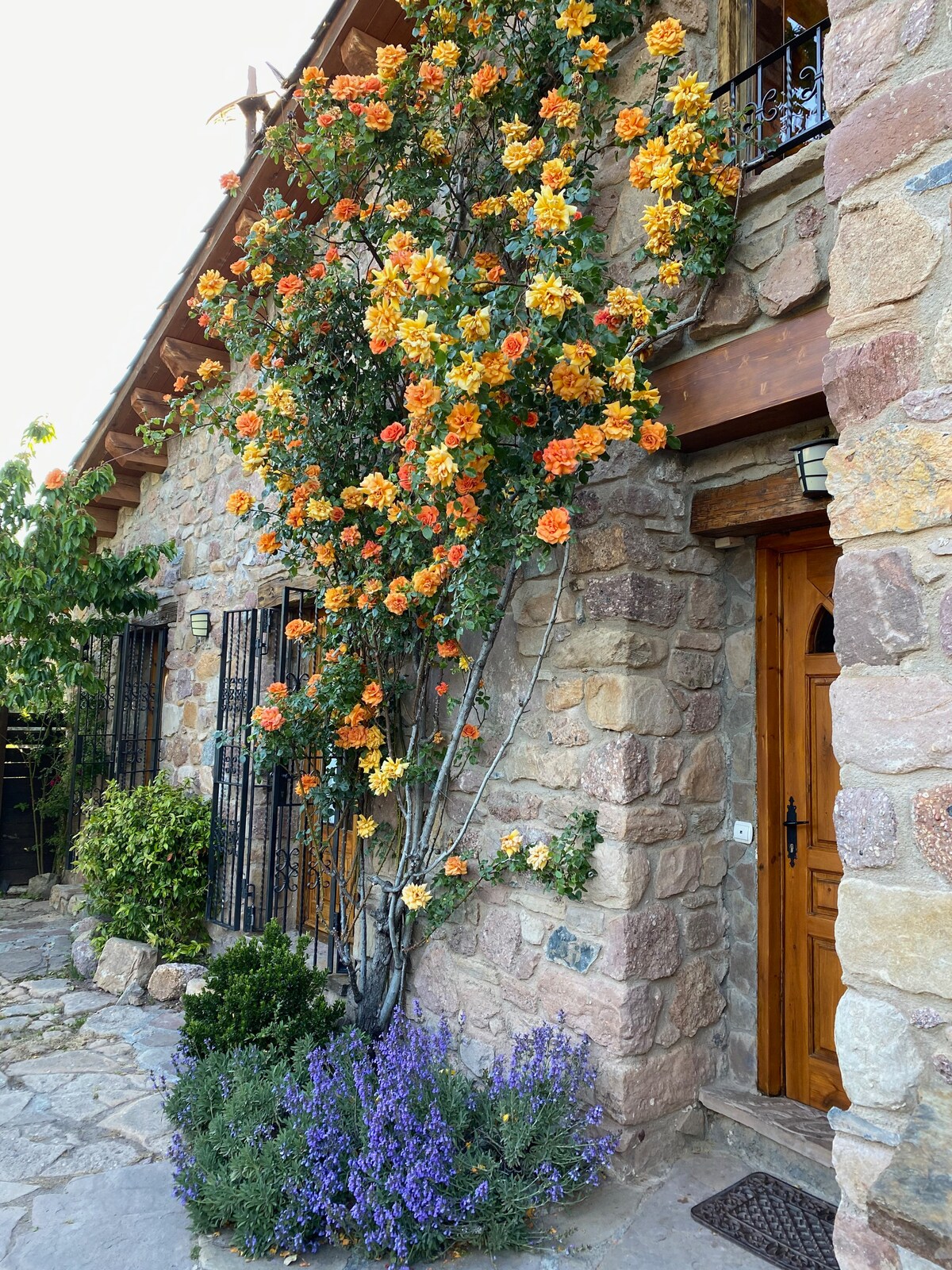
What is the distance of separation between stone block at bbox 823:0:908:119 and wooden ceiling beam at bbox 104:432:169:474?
5.73m

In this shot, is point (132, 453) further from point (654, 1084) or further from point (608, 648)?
point (654, 1084)

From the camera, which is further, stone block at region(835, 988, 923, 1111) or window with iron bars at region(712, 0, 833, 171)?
window with iron bars at region(712, 0, 833, 171)

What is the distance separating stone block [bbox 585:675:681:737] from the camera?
259 centimetres

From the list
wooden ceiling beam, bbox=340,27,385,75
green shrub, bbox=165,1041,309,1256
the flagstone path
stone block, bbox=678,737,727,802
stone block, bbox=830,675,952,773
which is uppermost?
wooden ceiling beam, bbox=340,27,385,75

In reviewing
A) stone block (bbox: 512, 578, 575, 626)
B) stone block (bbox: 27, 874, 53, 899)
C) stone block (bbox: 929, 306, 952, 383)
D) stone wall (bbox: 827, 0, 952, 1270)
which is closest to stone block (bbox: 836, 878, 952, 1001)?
stone wall (bbox: 827, 0, 952, 1270)

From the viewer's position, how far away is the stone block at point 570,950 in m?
2.60

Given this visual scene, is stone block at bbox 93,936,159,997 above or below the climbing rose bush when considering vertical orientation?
below

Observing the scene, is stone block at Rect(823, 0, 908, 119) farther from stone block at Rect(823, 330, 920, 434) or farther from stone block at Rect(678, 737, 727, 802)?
stone block at Rect(678, 737, 727, 802)

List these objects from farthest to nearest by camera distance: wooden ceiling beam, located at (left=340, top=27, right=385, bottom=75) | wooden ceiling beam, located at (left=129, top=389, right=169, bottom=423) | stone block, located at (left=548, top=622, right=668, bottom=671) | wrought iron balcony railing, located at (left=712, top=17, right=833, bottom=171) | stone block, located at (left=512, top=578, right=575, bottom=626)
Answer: wooden ceiling beam, located at (left=129, top=389, right=169, bottom=423), wooden ceiling beam, located at (left=340, top=27, right=385, bottom=75), stone block, located at (left=512, top=578, right=575, bottom=626), stone block, located at (left=548, top=622, right=668, bottom=671), wrought iron balcony railing, located at (left=712, top=17, right=833, bottom=171)

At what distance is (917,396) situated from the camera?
1.43 metres

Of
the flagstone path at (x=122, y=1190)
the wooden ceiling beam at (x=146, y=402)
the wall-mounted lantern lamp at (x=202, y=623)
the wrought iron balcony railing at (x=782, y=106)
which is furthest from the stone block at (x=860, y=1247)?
the wooden ceiling beam at (x=146, y=402)

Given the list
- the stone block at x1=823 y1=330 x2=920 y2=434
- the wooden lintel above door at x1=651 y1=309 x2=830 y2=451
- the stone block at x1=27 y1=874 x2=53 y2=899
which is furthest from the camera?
the stone block at x1=27 y1=874 x2=53 y2=899

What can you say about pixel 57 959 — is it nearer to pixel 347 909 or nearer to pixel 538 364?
pixel 347 909

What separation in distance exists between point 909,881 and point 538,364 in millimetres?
1723
